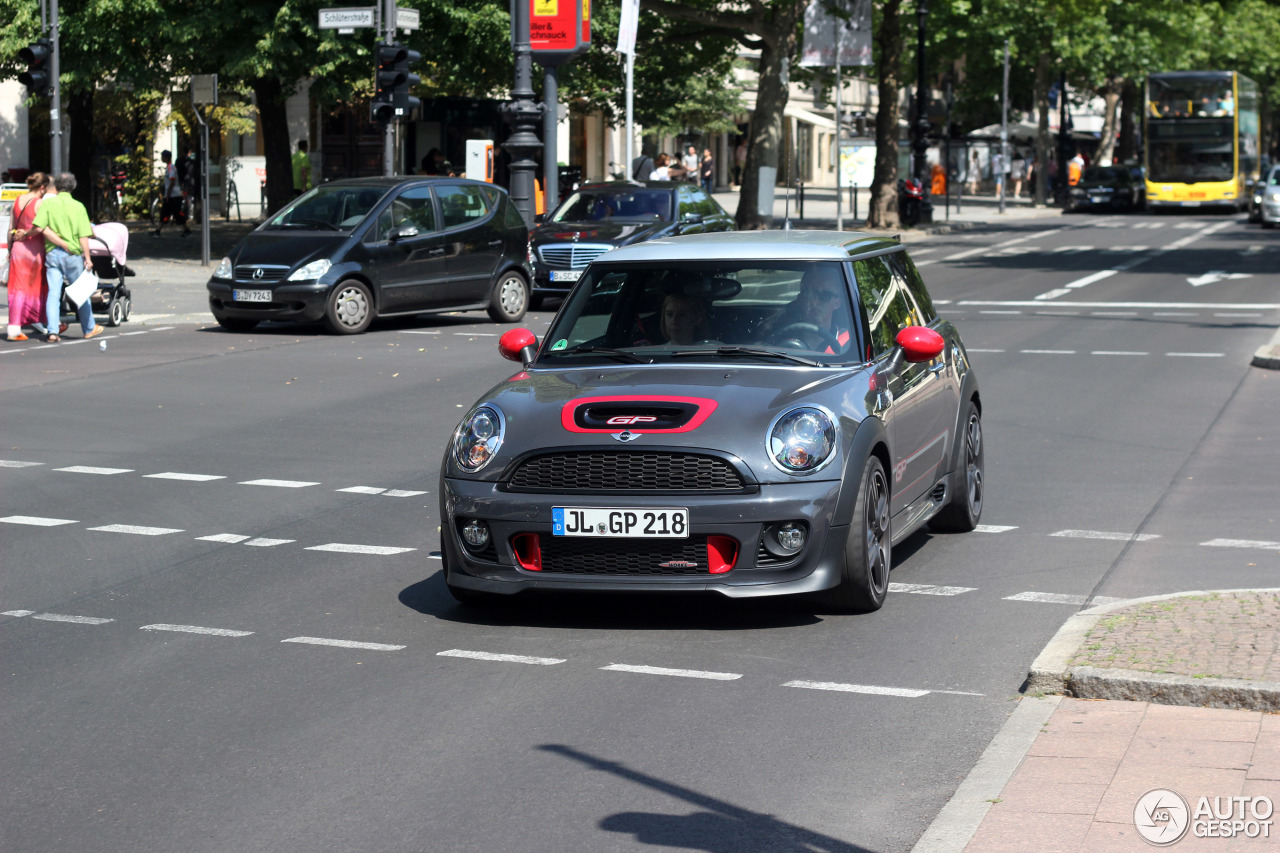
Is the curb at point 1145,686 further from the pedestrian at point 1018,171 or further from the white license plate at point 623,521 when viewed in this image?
the pedestrian at point 1018,171

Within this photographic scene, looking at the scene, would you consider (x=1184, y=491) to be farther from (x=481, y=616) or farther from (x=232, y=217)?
(x=232, y=217)

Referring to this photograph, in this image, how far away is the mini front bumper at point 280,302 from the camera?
1933 centimetres

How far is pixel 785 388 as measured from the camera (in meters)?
7.04

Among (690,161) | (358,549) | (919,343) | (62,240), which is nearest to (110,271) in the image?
(62,240)

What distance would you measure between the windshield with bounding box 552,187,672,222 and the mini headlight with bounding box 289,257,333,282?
19.4ft

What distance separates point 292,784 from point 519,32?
22.0 m

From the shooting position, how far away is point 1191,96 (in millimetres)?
57594

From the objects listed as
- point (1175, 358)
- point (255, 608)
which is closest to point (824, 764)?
point (255, 608)

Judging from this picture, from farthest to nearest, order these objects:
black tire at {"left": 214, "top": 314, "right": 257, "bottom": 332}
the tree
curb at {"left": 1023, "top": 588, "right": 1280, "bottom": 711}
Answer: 1. the tree
2. black tire at {"left": 214, "top": 314, "right": 257, "bottom": 332}
3. curb at {"left": 1023, "top": 588, "right": 1280, "bottom": 711}

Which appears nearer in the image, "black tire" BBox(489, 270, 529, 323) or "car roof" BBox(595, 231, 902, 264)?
"car roof" BBox(595, 231, 902, 264)

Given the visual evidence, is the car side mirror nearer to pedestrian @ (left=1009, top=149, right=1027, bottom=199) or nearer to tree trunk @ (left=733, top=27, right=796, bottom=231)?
tree trunk @ (left=733, top=27, right=796, bottom=231)

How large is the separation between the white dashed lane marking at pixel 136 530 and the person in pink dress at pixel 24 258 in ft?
33.5

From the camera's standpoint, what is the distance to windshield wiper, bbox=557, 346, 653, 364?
7422mm

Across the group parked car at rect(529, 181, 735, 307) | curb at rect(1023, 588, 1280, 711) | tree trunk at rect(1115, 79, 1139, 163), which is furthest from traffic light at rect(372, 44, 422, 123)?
tree trunk at rect(1115, 79, 1139, 163)
